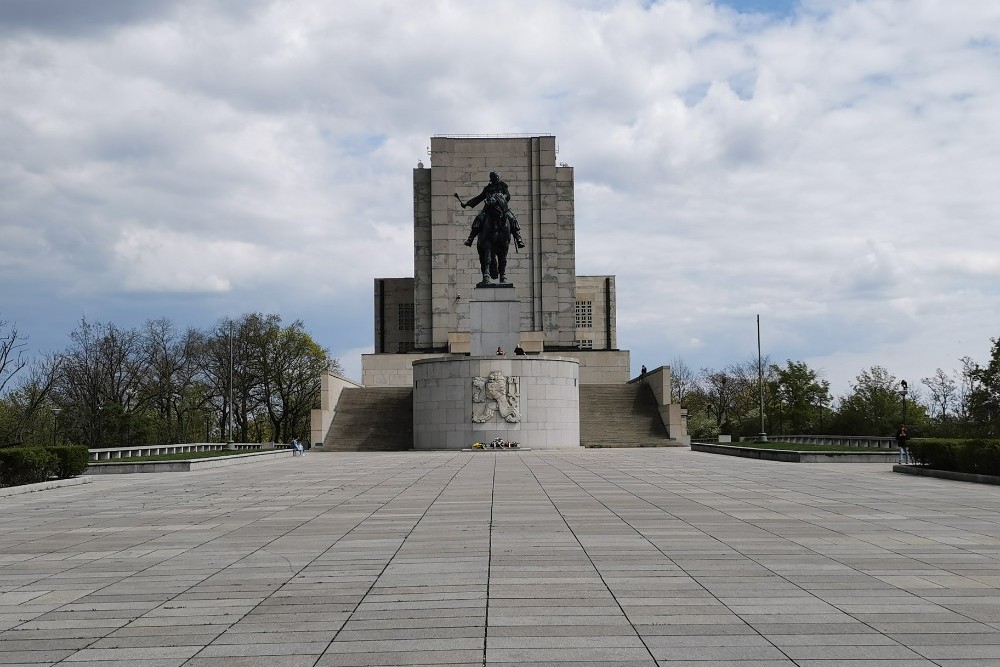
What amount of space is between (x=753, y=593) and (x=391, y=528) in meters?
5.74

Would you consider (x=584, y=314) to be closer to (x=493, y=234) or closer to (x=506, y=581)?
(x=493, y=234)

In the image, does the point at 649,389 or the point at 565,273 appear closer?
the point at 649,389

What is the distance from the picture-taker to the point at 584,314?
276 feet

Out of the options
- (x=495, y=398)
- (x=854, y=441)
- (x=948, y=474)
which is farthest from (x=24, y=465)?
(x=854, y=441)

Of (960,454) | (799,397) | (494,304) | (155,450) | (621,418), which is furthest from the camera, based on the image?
(799,397)

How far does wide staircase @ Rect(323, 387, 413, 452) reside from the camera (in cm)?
4582

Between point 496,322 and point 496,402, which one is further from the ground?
point 496,322

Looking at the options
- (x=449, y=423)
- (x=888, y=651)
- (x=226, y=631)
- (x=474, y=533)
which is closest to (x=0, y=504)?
(x=474, y=533)

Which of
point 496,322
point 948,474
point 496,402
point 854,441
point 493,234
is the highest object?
point 493,234

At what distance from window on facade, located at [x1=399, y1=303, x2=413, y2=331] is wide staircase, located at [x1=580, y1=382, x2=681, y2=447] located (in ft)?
101

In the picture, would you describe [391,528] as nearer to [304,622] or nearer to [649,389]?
[304,622]

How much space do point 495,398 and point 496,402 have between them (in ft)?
0.59

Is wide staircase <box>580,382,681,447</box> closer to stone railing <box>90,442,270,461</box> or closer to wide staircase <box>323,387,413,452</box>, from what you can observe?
wide staircase <box>323,387,413,452</box>

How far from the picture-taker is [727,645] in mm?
6301
